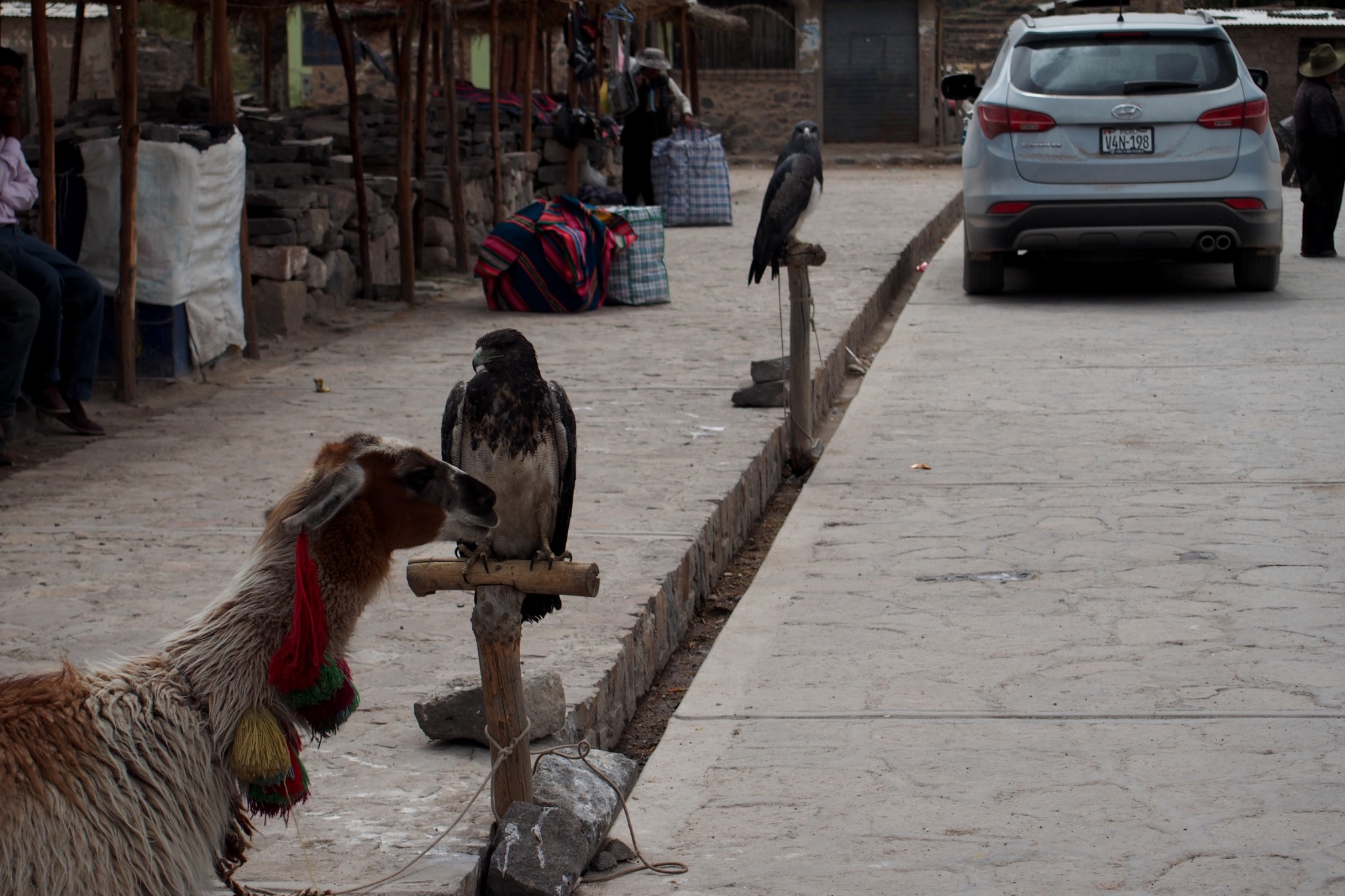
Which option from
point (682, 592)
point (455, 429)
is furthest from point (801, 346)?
point (455, 429)

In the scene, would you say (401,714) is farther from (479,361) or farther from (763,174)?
(763,174)

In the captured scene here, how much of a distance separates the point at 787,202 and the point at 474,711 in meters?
4.47

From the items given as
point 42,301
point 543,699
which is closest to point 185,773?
point 543,699

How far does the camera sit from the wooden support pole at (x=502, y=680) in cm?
317

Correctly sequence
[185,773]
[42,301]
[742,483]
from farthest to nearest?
[42,301], [742,483], [185,773]

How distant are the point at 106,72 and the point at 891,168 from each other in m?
13.8

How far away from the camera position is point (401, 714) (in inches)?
148

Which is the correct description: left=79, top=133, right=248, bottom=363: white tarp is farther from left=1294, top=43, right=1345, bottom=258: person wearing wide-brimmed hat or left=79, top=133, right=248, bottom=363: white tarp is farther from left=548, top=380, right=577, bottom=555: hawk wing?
left=1294, top=43, right=1345, bottom=258: person wearing wide-brimmed hat

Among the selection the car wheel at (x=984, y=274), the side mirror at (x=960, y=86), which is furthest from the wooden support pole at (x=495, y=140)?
the car wheel at (x=984, y=274)

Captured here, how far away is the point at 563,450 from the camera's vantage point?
3.27 meters

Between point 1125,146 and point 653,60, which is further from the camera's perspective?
point 653,60

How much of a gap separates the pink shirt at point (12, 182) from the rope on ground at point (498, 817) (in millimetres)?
4811

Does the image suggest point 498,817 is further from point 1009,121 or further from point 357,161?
point 357,161

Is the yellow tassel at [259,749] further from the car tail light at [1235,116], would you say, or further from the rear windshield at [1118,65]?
the car tail light at [1235,116]
